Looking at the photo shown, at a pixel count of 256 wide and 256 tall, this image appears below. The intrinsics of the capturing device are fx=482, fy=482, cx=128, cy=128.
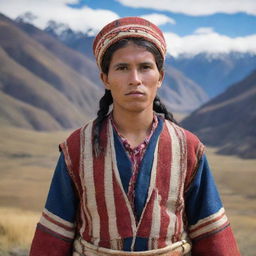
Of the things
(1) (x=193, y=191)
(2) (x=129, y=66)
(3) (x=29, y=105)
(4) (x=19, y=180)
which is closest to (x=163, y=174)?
(1) (x=193, y=191)

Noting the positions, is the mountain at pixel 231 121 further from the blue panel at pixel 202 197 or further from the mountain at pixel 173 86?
the mountain at pixel 173 86

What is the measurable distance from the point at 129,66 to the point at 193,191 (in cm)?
53

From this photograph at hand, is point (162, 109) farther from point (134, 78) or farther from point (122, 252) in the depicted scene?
point (122, 252)

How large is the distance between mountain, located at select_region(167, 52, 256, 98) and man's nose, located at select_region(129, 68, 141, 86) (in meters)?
136

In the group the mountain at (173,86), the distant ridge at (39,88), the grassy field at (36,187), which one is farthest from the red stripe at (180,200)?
the mountain at (173,86)

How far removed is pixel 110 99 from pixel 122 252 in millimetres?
622

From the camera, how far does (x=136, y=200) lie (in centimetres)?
173

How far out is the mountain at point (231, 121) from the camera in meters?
34.0

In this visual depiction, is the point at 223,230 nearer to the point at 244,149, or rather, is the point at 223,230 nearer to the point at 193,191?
the point at 193,191

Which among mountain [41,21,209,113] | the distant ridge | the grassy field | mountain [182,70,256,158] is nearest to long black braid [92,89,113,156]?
the grassy field

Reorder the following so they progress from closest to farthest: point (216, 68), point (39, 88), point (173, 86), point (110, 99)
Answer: point (110, 99)
point (39, 88)
point (173, 86)
point (216, 68)

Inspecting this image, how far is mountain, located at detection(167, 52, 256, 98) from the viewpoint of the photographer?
142m

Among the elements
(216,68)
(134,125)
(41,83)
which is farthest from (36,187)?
(216,68)

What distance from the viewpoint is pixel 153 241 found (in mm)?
1713
